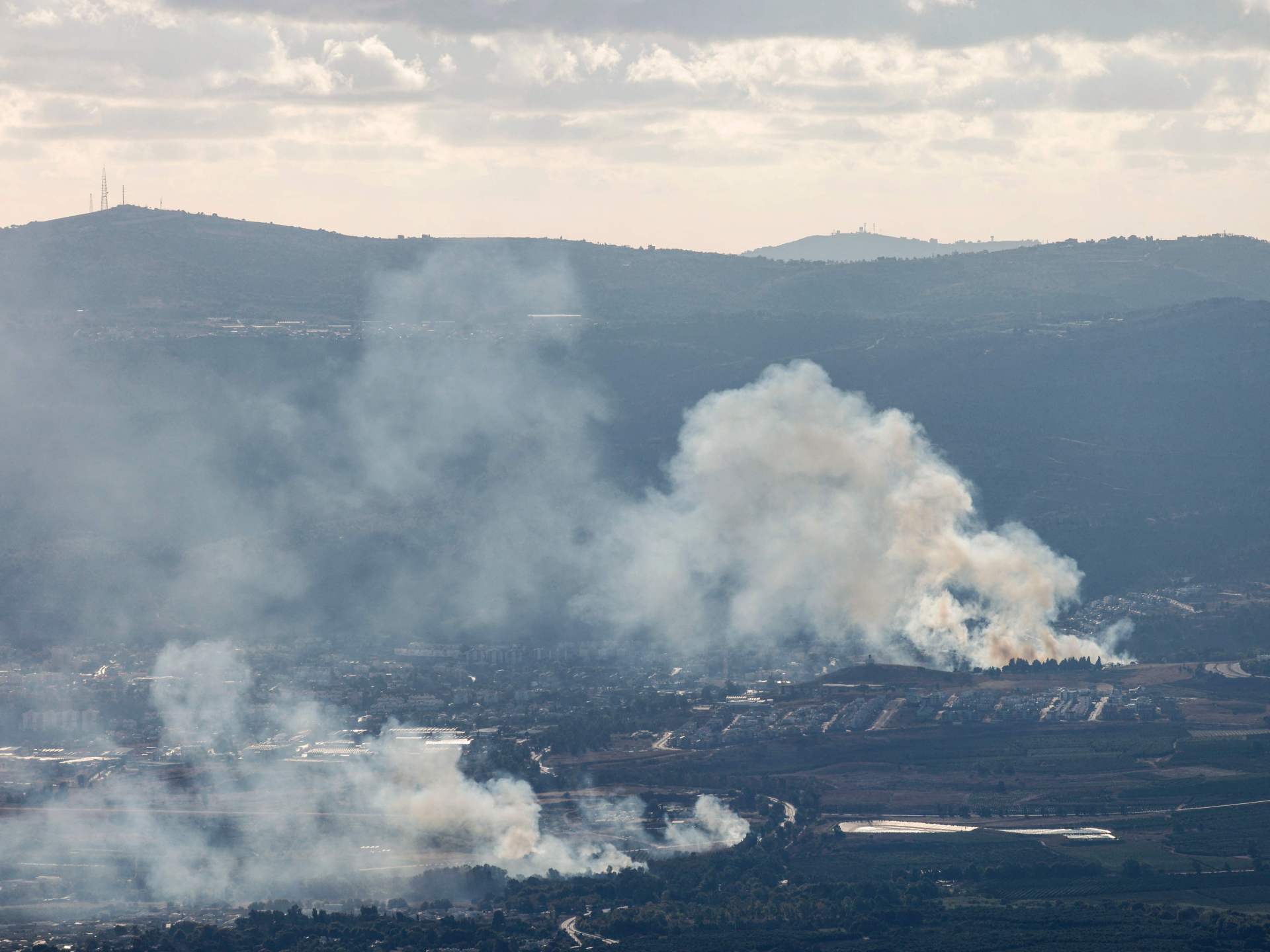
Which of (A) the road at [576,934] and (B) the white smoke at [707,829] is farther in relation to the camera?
(B) the white smoke at [707,829]

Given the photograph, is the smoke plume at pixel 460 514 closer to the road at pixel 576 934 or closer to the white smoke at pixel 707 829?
the white smoke at pixel 707 829

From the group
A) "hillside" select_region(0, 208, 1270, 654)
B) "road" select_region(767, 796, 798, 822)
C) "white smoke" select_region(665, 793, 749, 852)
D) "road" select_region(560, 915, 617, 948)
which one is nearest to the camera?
"road" select_region(560, 915, 617, 948)

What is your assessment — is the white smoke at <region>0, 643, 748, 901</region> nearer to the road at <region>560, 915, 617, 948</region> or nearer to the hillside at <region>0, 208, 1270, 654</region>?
the road at <region>560, 915, 617, 948</region>

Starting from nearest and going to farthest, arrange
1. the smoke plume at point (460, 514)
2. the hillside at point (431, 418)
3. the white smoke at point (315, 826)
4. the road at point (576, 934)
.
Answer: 1. the road at point (576, 934)
2. the white smoke at point (315, 826)
3. the smoke plume at point (460, 514)
4. the hillside at point (431, 418)

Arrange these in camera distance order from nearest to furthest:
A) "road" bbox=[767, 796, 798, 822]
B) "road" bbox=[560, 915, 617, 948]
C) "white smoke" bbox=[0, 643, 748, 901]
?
"road" bbox=[560, 915, 617, 948]
"white smoke" bbox=[0, 643, 748, 901]
"road" bbox=[767, 796, 798, 822]

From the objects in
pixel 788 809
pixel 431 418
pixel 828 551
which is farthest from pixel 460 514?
pixel 788 809

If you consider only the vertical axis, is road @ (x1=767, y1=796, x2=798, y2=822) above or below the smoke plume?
below

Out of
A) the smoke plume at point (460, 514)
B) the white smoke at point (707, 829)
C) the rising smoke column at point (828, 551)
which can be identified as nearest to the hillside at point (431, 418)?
the smoke plume at point (460, 514)

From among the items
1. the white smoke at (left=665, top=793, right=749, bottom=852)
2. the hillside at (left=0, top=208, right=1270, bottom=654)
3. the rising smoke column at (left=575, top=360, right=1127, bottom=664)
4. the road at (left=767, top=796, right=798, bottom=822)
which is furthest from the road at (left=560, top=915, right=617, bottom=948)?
the hillside at (left=0, top=208, right=1270, bottom=654)
